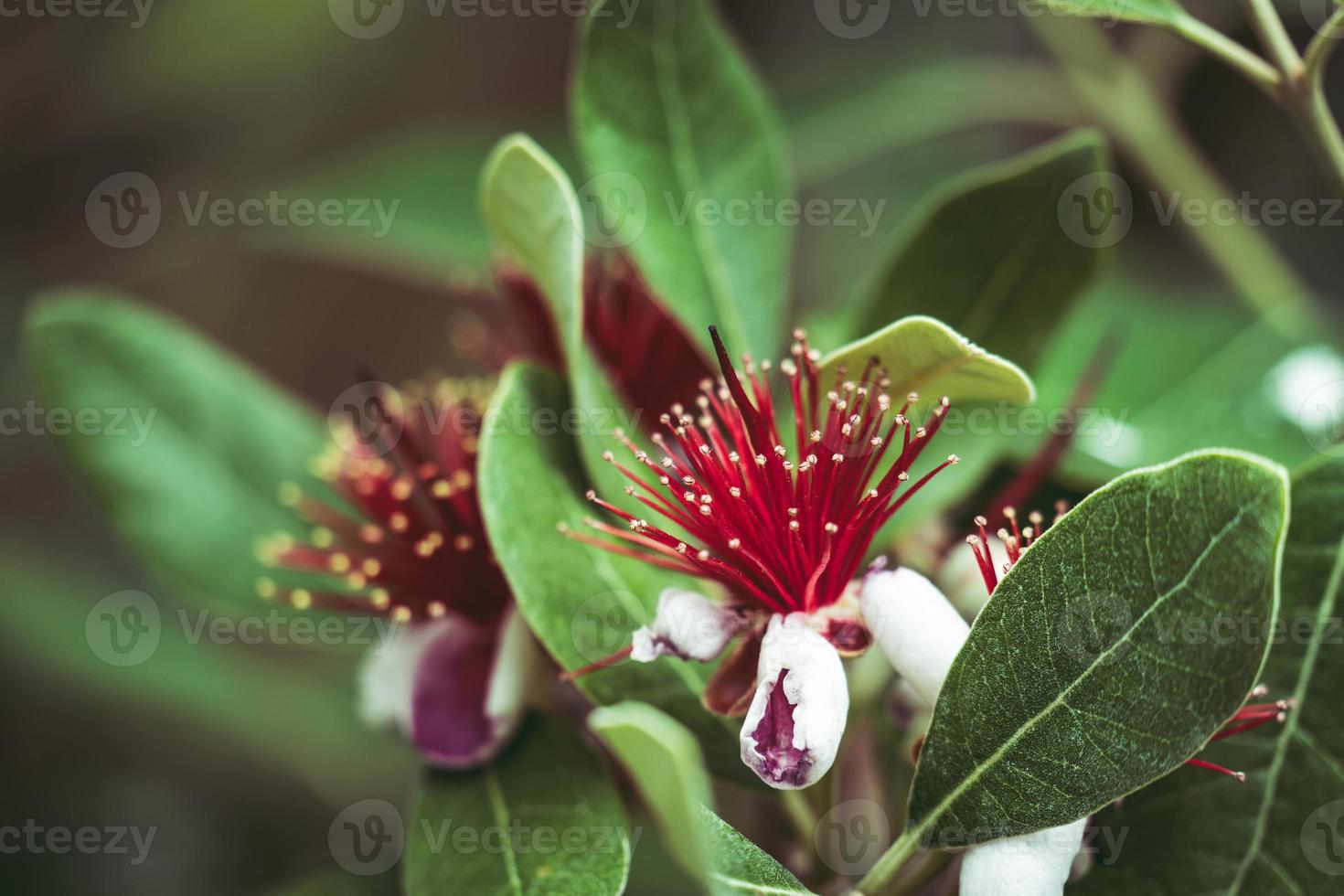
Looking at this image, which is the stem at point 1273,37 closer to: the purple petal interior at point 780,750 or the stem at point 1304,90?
the stem at point 1304,90

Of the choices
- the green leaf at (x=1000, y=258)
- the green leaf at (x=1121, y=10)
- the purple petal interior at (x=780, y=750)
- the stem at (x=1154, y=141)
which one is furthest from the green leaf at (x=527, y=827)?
the stem at (x=1154, y=141)

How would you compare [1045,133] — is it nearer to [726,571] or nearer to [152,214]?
[152,214]

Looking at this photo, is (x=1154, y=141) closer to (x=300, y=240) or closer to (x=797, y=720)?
(x=300, y=240)

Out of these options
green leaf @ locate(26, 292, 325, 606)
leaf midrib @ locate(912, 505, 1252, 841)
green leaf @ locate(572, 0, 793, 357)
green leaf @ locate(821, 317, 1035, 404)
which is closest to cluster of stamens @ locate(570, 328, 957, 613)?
green leaf @ locate(821, 317, 1035, 404)

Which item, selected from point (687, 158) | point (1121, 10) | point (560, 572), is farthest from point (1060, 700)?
point (687, 158)

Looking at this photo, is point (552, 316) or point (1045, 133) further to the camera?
point (1045, 133)

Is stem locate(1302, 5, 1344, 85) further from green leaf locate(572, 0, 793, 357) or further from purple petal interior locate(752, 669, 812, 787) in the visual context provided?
purple petal interior locate(752, 669, 812, 787)

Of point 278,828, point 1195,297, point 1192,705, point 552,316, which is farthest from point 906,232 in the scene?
point 278,828
